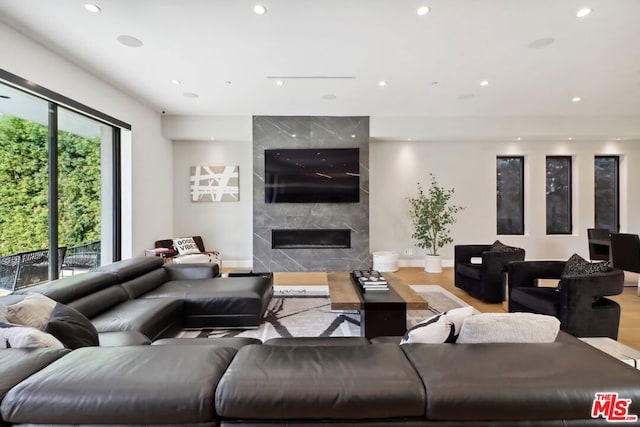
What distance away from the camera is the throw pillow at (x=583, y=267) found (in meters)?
2.81

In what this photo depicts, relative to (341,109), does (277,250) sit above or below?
below

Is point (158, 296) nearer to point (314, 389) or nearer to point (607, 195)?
point (314, 389)

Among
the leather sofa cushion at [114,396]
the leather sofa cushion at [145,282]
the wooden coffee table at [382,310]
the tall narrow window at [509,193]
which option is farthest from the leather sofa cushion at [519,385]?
the tall narrow window at [509,193]

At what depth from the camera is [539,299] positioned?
290cm

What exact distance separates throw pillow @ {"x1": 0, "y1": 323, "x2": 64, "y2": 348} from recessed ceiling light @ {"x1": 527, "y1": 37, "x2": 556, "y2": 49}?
4651 millimetres

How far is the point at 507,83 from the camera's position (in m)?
4.20

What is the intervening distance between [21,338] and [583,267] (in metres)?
4.29

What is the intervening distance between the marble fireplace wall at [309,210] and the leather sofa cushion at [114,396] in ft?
15.5

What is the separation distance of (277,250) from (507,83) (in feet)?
15.4

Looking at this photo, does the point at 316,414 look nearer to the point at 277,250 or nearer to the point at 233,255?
the point at 277,250

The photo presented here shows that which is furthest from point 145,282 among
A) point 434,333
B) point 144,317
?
point 434,333

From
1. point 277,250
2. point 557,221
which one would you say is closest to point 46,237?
point 277,250

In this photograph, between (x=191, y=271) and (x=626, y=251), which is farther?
(x=626, y=251)

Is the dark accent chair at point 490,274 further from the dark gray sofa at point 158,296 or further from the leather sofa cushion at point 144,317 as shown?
the leather sofa cushion at point 144,317
